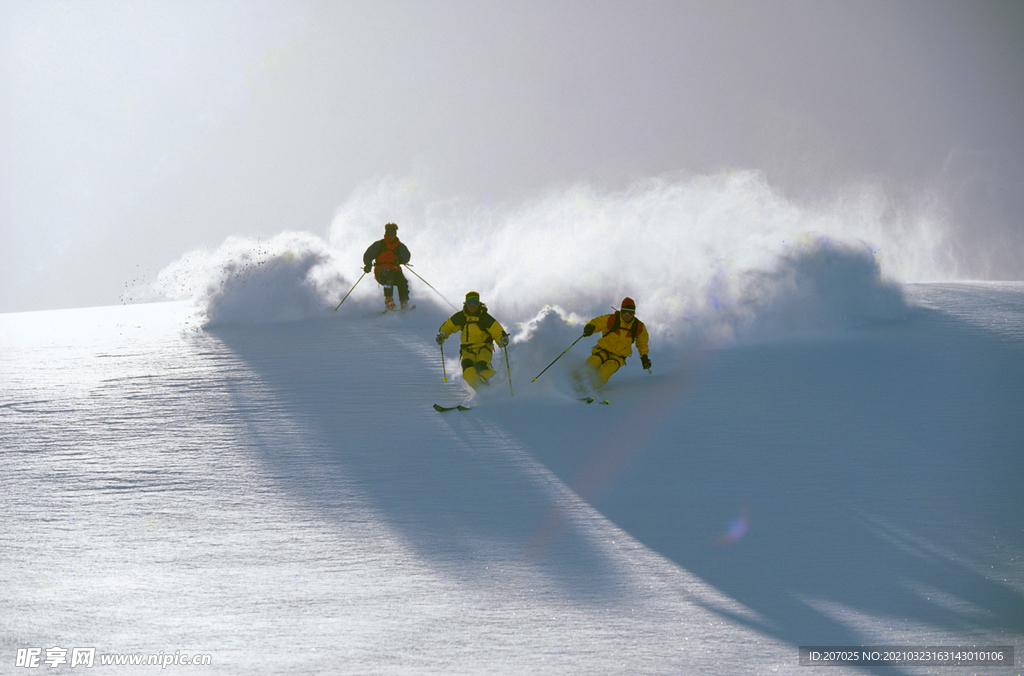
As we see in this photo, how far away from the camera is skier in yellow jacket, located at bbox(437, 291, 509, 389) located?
851cm

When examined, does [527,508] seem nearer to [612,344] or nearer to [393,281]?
[612,344]

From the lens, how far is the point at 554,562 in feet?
14.0

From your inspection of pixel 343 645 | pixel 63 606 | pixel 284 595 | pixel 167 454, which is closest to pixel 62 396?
pixel 167 454

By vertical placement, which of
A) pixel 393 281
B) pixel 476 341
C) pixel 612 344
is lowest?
pixel 476 341

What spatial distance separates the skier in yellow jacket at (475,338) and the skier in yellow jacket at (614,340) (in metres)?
1.18

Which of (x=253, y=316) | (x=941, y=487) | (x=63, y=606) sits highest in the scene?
(x=253, y=316)

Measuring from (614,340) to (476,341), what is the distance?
1666 mm

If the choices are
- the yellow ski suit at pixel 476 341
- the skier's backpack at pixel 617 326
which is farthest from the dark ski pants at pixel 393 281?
the skier's backpack at pixel 617 326

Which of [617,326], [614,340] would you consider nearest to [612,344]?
[614,340]

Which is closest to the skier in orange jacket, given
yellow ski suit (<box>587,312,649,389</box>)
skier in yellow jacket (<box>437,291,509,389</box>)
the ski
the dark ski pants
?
the dark ski pants

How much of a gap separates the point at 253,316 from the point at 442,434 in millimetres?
9316

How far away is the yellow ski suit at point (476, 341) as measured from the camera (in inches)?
336

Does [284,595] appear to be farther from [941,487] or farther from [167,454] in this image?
[941,487]

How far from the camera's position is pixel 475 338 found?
338 inches
